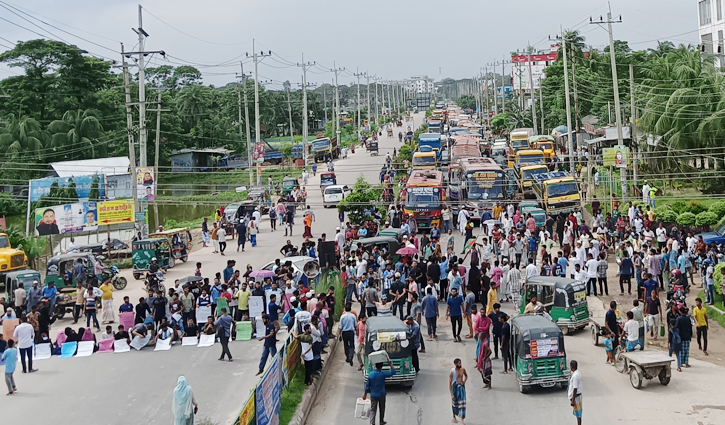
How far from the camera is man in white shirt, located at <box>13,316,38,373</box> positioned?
59.6 ft

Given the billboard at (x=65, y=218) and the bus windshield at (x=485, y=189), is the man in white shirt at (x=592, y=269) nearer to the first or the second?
→ the bus windshield at (x=485, y=189)

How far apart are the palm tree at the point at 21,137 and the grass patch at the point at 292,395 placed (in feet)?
202

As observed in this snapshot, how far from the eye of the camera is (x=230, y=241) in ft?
128

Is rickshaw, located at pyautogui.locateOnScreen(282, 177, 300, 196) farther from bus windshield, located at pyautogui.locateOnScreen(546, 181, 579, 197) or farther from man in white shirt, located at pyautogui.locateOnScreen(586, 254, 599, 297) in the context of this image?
man in white shirt, located at pyautogui.locateOnScreen(586, 254, 599, 297)

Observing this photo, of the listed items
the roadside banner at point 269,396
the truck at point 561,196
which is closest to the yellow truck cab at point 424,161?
the truck at point 561,196

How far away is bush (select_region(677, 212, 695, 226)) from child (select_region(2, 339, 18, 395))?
23.3m

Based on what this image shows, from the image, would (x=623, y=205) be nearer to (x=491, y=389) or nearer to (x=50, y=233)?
(x=491, y=389)

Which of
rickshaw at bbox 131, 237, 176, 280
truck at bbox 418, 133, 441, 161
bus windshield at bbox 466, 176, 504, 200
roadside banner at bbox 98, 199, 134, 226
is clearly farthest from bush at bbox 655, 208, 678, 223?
truck at bbox 418, 133, 441, 161

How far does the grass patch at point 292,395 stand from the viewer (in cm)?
1477

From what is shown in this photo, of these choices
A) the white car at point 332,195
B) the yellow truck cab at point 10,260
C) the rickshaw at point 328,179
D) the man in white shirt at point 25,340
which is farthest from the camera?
the rickshaw at point 328,179

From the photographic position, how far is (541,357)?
15867 mm

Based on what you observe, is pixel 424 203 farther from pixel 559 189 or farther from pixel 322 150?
pixel 322 150

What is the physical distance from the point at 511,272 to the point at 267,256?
13653mm

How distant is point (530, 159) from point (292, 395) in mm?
37237
